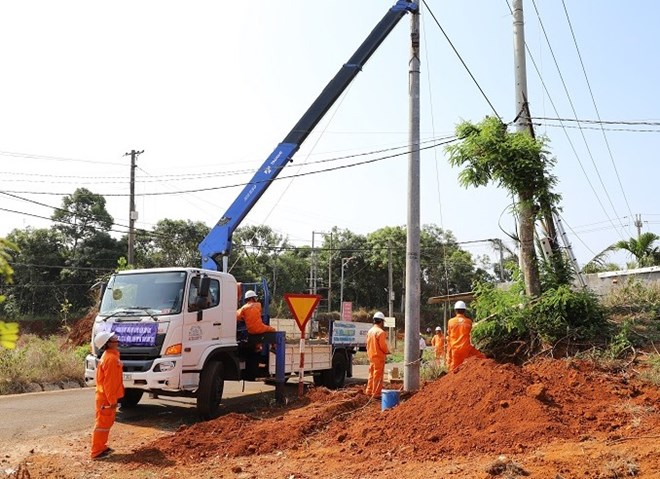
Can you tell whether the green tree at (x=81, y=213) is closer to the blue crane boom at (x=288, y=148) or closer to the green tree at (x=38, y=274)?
the green tree at (x=38, y=274)

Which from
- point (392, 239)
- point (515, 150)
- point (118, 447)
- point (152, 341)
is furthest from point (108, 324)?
point (392, 239)

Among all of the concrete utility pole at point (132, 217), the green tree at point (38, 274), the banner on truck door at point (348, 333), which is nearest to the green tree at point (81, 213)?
the green tree at point (38, 274)

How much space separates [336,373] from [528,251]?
5558 millimetres

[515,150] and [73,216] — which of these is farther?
[73,216]

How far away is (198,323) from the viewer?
10133 millimetres

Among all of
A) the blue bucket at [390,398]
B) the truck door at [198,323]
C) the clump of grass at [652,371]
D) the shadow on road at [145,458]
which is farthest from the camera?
the truck door at [198,323]

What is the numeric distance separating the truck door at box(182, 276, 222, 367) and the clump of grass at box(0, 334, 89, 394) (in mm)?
5488

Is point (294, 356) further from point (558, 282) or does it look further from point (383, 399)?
point (558, 282)

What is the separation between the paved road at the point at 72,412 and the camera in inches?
365

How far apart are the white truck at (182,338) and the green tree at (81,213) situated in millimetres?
29941

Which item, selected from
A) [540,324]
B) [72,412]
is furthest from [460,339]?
[72,412]

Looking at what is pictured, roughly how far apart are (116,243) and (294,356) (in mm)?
33441

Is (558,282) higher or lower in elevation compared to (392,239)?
lower

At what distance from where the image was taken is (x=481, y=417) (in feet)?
25.1
